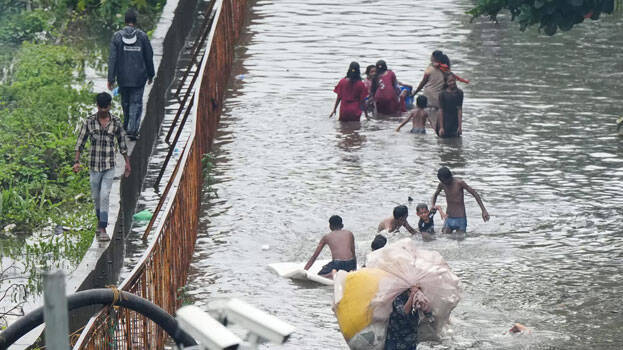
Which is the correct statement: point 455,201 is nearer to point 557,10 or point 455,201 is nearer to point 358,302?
point 557,10

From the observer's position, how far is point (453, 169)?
17.9m

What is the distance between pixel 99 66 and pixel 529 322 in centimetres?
1419

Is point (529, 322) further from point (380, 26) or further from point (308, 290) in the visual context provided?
point (380, 26)

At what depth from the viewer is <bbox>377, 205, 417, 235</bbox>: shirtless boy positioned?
14.4 meters

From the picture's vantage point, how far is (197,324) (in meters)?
4.65

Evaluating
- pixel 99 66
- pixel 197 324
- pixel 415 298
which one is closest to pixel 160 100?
pixel 99 66

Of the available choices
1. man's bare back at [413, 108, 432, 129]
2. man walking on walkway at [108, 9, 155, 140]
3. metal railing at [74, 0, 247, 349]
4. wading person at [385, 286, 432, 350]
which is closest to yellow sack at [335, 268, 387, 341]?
wading person at [385, 286, 432, 350]

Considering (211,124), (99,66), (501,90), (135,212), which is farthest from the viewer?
(99,66)

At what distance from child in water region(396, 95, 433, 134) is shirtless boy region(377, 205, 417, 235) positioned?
16.6 feet

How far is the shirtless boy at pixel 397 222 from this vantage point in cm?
1445

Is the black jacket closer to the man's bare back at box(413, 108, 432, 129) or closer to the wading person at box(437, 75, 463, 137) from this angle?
the man's bare back at box(413, 108, 432, 129)

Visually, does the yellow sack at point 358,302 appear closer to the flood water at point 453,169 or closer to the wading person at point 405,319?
the wading person at point 405,319

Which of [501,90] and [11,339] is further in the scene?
[501,90]

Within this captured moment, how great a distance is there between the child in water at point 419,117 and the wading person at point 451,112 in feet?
0.99
